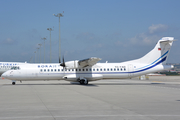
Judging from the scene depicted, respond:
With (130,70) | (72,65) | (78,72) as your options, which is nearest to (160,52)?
(130,70)

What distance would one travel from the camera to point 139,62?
29297mm

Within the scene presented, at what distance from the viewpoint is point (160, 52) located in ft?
94.1

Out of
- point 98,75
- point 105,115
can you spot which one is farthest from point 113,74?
point 105,115

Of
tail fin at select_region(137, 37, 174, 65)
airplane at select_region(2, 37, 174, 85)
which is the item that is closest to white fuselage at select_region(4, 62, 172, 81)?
airplane at select_region(2, 37, 174, 85)

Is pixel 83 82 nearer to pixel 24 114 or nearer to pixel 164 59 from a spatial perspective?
Answer: pixel 164 59

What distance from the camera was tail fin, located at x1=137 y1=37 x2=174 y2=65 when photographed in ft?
93.4

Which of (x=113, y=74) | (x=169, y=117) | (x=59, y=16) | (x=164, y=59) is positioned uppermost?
(x=59, y=16)

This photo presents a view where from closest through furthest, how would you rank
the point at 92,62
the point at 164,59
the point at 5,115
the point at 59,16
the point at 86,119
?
1. the point at 86,119
2. the point at 5,115
3. the point at 92,62
4. the point at 164,59
5. the point at 59,16

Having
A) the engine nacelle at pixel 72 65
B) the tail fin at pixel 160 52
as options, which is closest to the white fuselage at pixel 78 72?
the tail fin at pixel 160 52

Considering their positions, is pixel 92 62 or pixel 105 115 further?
pixel 92 62

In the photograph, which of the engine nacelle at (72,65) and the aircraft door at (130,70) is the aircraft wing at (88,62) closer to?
the engine nacelle at (72,65)

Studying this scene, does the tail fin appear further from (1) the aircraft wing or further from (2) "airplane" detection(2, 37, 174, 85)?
(1) the aircraft wing

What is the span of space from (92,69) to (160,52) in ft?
32.7

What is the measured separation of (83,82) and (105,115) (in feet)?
63.4
